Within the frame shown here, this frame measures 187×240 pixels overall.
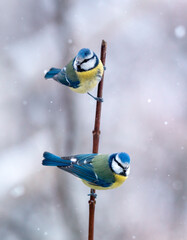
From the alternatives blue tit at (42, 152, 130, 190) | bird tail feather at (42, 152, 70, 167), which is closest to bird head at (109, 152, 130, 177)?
blue tit at (42, 152, 130, 190)

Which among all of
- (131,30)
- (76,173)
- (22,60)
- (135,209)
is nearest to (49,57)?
(22,60)

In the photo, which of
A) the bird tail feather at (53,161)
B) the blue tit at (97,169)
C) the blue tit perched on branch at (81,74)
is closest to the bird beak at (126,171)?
the blue tit at (97,169)

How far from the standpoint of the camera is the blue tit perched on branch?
2201 millimetres

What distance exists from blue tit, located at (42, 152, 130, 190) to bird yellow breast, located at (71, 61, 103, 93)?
0.44 meters

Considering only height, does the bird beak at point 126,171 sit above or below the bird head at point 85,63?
below

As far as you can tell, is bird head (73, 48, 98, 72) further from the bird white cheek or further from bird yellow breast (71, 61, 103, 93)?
the bird white cheek

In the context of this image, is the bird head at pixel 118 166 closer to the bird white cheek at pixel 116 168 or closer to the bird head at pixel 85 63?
the bird white cheek at pixel 116 168

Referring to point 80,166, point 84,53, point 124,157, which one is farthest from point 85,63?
point 124,157

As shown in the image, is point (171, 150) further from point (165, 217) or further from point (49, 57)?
point (49, 57)

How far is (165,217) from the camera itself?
16.9 feet

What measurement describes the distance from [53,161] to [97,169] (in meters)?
0.33

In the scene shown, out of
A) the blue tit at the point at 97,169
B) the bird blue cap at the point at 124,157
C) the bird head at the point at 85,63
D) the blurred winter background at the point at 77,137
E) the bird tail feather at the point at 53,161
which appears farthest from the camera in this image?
the blurred winter background at the point at 77,137

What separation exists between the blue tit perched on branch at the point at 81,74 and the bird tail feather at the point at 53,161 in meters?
0.48

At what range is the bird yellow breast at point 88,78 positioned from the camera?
2.19 m
